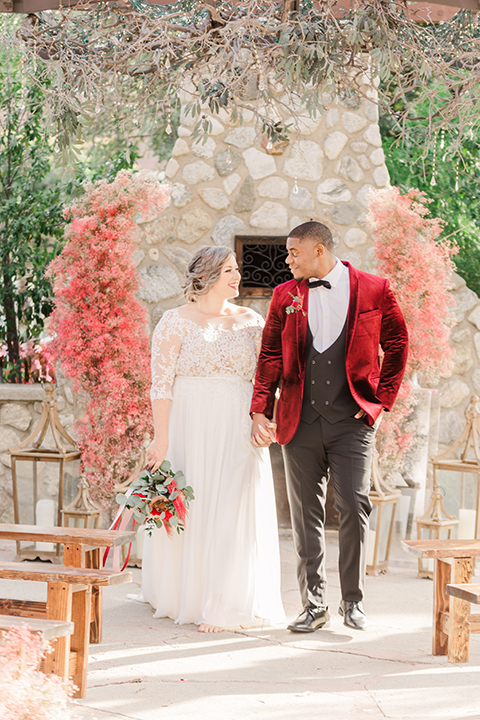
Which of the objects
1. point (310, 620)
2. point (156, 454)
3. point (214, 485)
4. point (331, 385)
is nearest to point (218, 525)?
point (214, 485)

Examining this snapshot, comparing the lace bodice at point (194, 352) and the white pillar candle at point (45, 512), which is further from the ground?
the lace bodice at point (194, 352)

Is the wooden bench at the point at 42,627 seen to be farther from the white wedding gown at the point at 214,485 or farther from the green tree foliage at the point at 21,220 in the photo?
the green tree foliage at the point at 21,220

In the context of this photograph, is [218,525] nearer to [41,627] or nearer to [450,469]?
[41,627]

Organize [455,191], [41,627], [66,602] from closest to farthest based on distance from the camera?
[41,627], [66,602], [455,191]

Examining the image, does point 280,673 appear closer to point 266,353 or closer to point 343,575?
point 343,575

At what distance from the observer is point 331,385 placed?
10.7ft

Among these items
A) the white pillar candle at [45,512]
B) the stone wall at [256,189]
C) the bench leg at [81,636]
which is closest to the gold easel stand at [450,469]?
the stone wall at [256,189]

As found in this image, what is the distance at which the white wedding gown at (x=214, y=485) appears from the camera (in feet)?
11.3

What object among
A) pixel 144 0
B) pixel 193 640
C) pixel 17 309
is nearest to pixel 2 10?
pixel 144 0

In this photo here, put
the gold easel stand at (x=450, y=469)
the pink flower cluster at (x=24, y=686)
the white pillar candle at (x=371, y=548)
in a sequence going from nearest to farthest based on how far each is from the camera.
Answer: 1. the pink flower cluster at (x=24, y=686)
2. the gold easel stand at (x=450, y=469)
3. the white pillar candle at (x=371, y=548)

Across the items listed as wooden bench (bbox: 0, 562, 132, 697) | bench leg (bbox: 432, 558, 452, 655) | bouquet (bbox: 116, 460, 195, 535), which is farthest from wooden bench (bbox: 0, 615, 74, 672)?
bench leg (bbox: 432, 558, 452, 655)

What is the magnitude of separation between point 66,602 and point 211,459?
1150mm

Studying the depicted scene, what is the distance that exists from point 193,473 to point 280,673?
1.03 m

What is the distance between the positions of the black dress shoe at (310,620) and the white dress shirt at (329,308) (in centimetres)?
114
